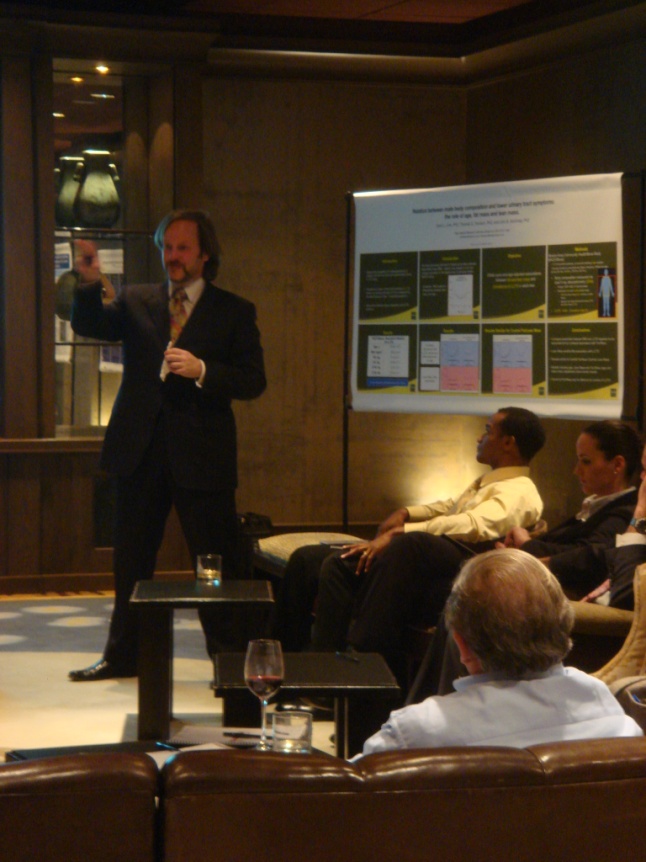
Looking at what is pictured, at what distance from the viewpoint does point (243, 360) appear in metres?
4.11

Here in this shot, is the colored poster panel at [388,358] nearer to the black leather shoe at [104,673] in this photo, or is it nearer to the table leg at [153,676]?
the black leather shoe at [104,673]

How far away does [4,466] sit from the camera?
5.75 metres

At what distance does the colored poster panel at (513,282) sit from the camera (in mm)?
5133

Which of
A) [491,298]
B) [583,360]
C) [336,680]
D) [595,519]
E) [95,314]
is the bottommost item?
[336,680]

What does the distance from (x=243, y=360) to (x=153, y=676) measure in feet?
4.01

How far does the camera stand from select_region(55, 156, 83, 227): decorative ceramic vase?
233 inches

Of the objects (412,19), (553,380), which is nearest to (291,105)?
(412,19)

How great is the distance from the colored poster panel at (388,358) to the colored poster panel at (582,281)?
2.44 feet

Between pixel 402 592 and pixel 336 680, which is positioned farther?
pixel 402 592

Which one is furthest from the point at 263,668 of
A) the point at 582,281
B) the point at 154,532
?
the point at 582,281

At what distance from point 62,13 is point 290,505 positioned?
2.81 metres

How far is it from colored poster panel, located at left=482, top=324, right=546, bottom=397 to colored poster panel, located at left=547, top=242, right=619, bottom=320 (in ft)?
0.52

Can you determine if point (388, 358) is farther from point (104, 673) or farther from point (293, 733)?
point (293, 733)

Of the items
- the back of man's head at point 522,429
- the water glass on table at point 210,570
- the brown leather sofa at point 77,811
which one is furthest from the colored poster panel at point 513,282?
the brown leather sofa at point 77,811
